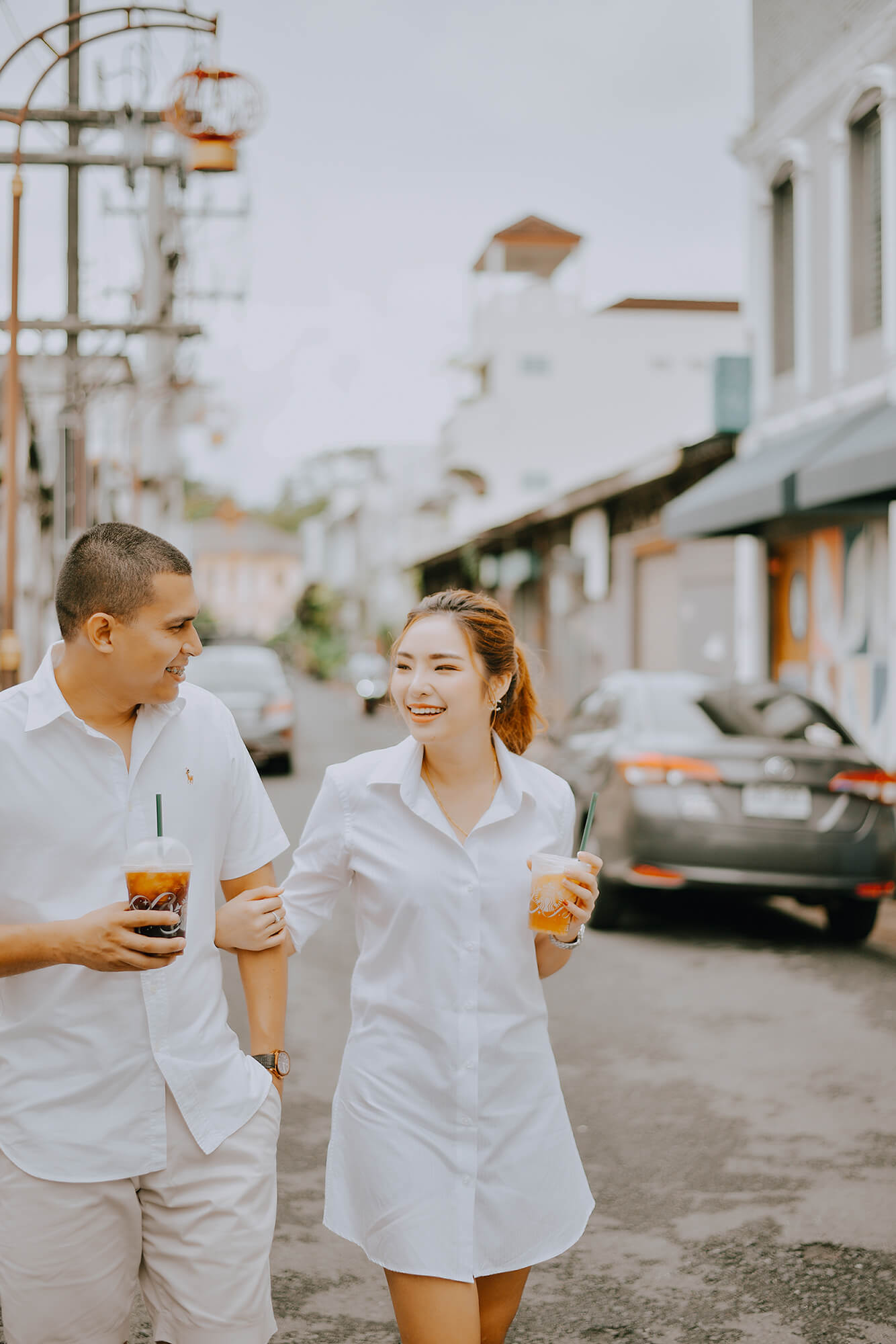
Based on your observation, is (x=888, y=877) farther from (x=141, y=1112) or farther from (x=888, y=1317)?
(x=141, y=1112)

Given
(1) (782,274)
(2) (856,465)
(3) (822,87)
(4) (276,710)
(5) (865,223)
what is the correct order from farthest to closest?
(4) (276,710)
(1) (782,274)
(3) (822,87)
(5) (865,223)
(2) (856,465)

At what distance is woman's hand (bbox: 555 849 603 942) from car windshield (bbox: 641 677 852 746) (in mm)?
5914

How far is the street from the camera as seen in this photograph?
376 cm

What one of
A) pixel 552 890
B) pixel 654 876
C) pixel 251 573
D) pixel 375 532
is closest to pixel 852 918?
pixel 654 876

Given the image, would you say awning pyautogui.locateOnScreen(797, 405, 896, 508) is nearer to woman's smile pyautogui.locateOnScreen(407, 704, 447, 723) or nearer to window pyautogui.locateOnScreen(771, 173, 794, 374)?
window pyautogui.locateOnScreen(771, 173, 794, 374)

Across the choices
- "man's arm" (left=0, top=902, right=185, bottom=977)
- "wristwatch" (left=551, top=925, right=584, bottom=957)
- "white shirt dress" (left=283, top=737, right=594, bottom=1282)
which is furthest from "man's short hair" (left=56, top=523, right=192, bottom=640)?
"wristwatch" (left=551, top=925, right=584, bottom=957)

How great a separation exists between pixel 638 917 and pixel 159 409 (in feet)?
90.8

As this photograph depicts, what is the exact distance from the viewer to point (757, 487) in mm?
15398

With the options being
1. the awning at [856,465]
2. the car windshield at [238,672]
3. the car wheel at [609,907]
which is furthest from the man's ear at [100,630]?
the car windshield at [238,672]

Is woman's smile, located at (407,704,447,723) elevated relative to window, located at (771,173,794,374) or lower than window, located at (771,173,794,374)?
lower

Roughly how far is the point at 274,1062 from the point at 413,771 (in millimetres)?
628

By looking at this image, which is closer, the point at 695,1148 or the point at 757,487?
the point at 695,1148

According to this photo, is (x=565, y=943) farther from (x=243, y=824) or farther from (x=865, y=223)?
(x=865, y=223)

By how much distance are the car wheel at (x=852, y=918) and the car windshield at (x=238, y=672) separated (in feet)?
36.5
